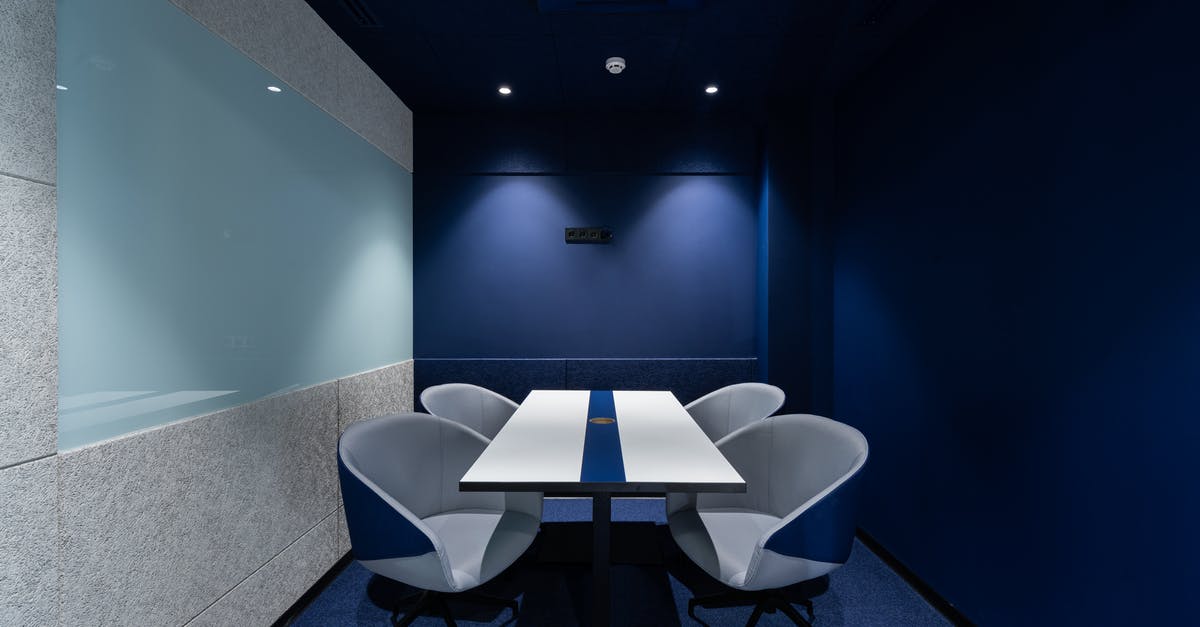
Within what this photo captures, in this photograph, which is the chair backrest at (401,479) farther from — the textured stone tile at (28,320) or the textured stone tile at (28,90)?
the textured stone tile at (28,90)

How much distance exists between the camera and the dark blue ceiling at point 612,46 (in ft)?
8.26

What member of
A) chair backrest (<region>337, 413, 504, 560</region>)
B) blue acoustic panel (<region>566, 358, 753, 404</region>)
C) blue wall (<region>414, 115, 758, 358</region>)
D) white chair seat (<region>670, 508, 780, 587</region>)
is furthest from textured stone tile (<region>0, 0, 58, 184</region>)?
blue acoustic panel (<region>566, 358, 753, 404</region>)

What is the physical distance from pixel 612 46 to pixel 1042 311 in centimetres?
245

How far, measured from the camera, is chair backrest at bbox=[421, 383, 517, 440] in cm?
291

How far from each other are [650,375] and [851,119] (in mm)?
2254

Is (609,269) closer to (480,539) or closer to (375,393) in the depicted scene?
(375,393)

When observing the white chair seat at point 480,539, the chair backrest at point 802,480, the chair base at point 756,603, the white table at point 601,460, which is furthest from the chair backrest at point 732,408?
the white chair seat at point 480,539

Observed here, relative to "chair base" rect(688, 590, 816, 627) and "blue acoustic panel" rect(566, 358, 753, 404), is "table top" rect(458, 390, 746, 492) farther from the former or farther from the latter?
"blue acoustic panel" rect(566, 358, 753, 404)

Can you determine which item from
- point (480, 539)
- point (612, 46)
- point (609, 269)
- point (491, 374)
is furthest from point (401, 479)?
point (612, 46)

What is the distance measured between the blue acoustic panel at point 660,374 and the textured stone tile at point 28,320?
2811mm

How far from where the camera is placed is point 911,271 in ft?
8.76

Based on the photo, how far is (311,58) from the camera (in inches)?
98.5

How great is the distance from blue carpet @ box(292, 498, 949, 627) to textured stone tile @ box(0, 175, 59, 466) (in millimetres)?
1458

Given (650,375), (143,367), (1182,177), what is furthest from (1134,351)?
(143,367)
